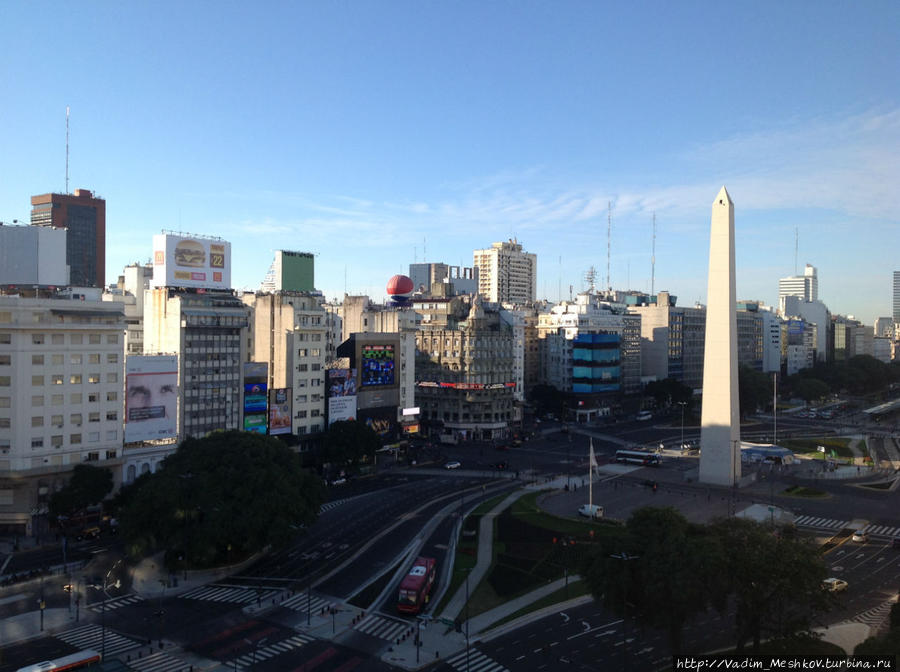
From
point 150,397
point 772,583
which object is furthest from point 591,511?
point 150,397

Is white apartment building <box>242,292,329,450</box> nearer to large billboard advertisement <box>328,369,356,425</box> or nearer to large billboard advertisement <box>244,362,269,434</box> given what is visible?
large billboard advertisement <box>328,369,356,425</box>

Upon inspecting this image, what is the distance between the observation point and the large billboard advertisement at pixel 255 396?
265 feet

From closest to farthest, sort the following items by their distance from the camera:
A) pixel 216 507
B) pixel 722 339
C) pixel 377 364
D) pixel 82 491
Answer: pixel 216 507
pixel 82 491
pixel 722 339
pixel 377 364

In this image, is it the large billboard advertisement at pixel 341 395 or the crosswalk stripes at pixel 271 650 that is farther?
the large billboard advertisement at pixel 341 395

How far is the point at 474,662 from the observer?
37219 mm

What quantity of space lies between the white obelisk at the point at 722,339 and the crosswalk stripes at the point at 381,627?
47.5m

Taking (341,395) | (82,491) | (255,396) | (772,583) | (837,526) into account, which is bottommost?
(837,526)

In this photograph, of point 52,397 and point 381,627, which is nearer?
point 381,627

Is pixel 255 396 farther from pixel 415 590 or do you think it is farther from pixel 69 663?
pixel 69 663

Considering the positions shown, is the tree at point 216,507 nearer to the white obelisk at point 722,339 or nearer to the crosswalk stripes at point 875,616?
the crosswalk stripes at point 875,616

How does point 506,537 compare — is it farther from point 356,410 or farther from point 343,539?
point 356,410

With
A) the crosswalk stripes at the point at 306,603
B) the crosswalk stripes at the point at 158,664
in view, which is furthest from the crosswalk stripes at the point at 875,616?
the crosswalk stripes at the point at 158,664

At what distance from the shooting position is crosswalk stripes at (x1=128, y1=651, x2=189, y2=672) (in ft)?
118

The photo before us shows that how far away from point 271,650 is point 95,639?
10.3 metres
